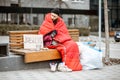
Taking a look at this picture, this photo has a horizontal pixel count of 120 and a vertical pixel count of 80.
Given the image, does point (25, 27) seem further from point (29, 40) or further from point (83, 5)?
point (29, 40)

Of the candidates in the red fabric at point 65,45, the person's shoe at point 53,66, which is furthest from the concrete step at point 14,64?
the red fabric at point 65,45

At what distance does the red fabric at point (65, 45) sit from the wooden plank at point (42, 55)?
0.19m

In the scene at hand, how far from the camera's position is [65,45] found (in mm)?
11508

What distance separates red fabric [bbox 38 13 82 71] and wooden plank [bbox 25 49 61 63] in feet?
0.61

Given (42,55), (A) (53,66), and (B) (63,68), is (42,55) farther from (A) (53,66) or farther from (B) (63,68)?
(B) (63,68)

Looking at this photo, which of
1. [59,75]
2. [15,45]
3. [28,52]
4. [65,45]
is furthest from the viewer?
[15,45]

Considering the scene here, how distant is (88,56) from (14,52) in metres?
2.19

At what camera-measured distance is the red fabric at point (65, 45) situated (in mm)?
11273

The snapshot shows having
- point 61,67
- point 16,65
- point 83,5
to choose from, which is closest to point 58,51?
point 61,67

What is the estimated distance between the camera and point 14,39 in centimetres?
1187

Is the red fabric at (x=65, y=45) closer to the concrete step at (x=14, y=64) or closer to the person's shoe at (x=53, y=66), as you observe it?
the person's shoe at (x=53, y=66)

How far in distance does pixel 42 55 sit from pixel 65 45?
2.56 ft

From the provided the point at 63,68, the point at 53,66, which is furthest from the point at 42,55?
the point at 63,68

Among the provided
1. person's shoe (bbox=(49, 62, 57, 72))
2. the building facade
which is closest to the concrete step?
person's shoe (bbox=(49, 62, 57, 72))
